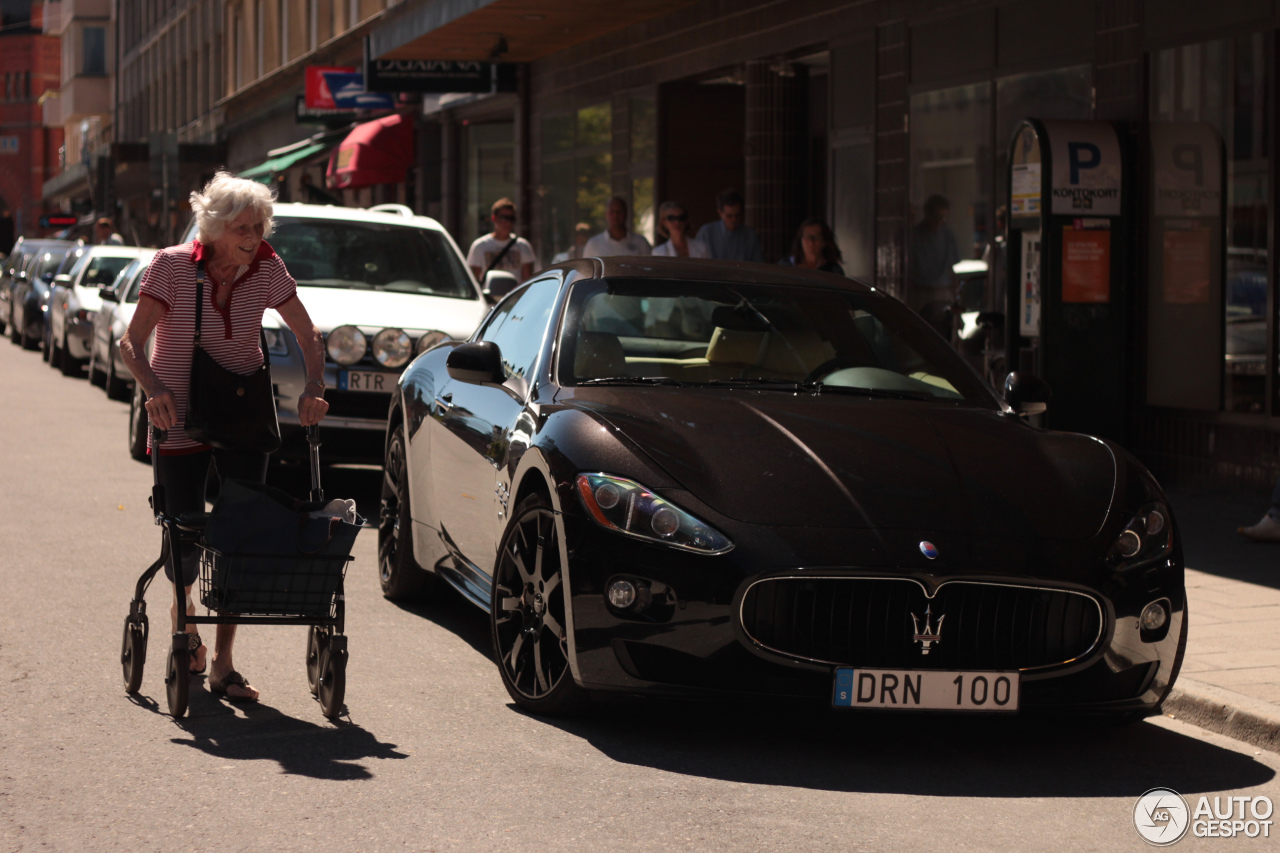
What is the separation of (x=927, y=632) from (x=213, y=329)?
2.45 meters

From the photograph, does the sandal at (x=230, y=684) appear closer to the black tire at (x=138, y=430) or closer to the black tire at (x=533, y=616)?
the black tire at (x=533, y=616)

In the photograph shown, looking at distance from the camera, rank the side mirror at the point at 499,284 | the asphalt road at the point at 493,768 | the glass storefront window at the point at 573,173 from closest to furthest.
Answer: the asphalt road at the point at 493,768
the side mirror at the point at 499,284
the glass storefront window at the point at 573,173

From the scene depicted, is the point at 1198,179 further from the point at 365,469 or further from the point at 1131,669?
the point at 1131,669

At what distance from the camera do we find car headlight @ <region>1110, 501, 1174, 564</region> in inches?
221

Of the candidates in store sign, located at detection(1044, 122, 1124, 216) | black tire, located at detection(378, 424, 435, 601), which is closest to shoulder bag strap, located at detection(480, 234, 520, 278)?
store sign, located at detection(1044, 122, 1124, 216)

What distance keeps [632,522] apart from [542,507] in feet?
1.50

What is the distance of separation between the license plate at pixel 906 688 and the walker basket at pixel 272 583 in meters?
1.51

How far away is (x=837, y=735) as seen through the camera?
5.85 metres

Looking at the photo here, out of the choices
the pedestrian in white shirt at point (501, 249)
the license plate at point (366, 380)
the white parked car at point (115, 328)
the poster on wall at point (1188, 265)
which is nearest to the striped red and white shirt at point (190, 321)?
the license plate at point (366, 380)

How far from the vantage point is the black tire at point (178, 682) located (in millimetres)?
5738

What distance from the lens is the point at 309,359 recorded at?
623cm

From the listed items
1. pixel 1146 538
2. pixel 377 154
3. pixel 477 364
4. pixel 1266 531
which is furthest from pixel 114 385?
pixel 1146 538

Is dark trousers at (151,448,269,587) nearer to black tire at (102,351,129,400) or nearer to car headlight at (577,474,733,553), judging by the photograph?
car headlight at (577,474,733,553)

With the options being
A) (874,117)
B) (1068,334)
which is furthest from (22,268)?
(1068,334)
